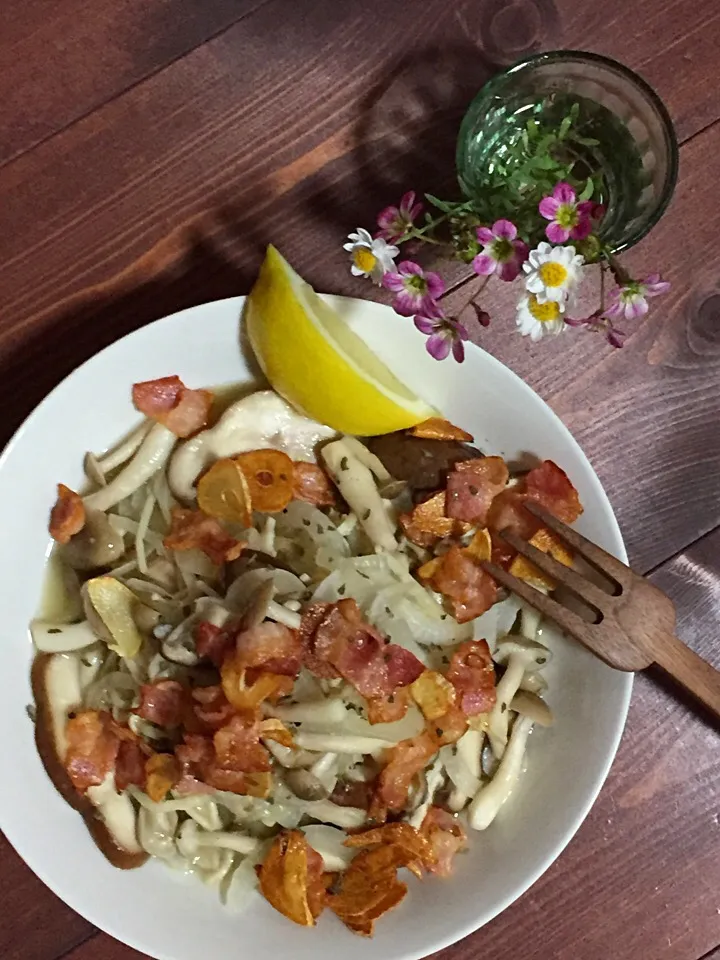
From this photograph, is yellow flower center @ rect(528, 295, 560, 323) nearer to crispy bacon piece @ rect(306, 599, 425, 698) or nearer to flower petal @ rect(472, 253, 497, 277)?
flower petal @ rect(472, 253, 497, 277)

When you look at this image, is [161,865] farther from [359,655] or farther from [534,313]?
[534,313]

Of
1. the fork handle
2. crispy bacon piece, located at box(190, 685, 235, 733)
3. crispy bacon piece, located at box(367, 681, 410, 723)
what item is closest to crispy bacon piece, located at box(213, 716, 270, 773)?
crispy bacon piece, located at box(190, 685, 235, 733)

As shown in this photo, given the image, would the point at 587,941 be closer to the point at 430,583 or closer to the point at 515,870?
the point at 515,870

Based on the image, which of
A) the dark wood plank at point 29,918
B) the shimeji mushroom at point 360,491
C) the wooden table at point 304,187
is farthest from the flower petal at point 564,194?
the dark wood plank at point 29,918

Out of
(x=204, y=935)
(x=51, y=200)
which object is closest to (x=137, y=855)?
(x=204, y=935)

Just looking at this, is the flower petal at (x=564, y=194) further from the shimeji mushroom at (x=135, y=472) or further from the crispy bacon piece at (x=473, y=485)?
the shimeji mushroom at (x=135, y=472)
